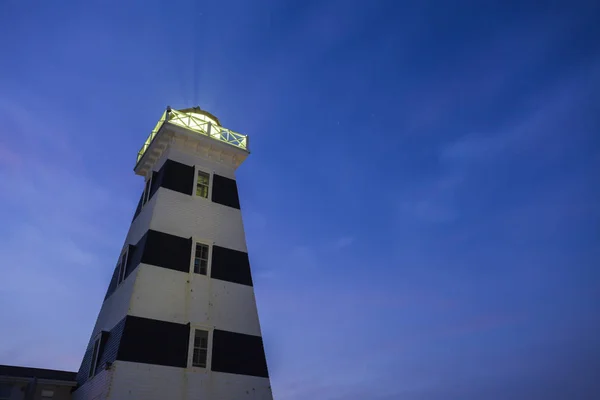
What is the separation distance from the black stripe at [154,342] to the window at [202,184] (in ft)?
25.8

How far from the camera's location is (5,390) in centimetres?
2097

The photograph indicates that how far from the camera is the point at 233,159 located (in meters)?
28.0

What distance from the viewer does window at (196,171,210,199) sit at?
84.7 feet

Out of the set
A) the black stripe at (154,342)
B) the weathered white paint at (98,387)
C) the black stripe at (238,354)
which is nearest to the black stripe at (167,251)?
the black stripe at (154,342)

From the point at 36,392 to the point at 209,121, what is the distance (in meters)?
16.8

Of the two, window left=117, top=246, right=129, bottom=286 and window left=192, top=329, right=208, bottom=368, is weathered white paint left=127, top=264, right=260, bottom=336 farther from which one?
window left=117, top=246, right=129, bottom=286

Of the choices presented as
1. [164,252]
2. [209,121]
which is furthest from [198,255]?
[209,121]

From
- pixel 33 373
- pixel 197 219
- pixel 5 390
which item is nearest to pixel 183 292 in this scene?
pixel 197 219

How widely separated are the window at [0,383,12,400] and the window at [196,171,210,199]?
41.8 ft

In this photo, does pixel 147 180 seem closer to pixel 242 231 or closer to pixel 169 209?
pixel 169 209

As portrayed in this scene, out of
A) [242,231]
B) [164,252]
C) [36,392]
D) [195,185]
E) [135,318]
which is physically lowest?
[36,392]

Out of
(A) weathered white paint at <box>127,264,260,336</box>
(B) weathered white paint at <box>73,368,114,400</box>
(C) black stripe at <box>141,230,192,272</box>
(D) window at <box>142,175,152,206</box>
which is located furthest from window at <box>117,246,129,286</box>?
(B) weathered white paint at <box>73,368,114,400</box>

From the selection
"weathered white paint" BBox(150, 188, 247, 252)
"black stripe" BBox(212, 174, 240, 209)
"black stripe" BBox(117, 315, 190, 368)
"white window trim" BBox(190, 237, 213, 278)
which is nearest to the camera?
"black stripe" BBox(117, 315, 190, 368)

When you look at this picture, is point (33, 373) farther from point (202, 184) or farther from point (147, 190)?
point (202, 184)
